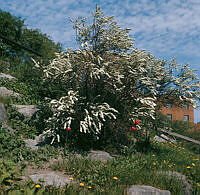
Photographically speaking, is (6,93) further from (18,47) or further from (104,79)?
(18,47)

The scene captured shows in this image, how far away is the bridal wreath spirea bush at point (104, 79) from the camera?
26.9ft

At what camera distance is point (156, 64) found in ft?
31.1

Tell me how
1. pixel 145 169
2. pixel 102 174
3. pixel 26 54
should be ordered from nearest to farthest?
pixel 102 174 → pixel 145 169 → pixel 26 54

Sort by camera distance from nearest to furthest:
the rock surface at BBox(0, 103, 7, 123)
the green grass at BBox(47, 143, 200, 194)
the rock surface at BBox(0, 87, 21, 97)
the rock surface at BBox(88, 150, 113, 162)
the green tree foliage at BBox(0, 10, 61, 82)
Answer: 1. the green grass at BBox(47, 143, 200, 194)
2. the rock surface at BBox(88, 150, 113, 162)
3. the rock surface at BBox(0, 103, 7, 123)
4. the rock surface at BBox(0, 87, 21, 97)
5. the green tree foliage at BBox(0, 10, 61, 82)

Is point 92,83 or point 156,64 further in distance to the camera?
point 156,64

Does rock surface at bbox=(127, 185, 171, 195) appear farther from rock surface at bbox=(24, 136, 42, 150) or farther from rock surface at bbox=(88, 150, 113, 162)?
rock surface at bbox=(24, 136, 42, 150)

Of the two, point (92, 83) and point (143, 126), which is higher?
point (92, 83)

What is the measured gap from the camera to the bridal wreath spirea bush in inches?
323

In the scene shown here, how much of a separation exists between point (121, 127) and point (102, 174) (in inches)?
134

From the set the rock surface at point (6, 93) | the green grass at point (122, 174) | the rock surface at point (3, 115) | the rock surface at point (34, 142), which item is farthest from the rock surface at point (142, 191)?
the rock surface at point (6, 93)

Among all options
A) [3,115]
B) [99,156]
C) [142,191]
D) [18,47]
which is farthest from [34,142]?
[18,47]

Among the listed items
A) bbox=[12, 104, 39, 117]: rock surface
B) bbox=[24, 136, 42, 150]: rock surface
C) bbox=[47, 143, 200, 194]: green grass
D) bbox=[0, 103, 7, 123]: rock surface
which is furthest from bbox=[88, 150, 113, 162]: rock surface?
bbox=[0, 103, 7, 123]: rock surface

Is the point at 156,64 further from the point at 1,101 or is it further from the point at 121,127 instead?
the point at 1,101

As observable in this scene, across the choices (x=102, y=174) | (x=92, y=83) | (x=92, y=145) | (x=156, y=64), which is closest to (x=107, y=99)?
(x=92, y=83)
